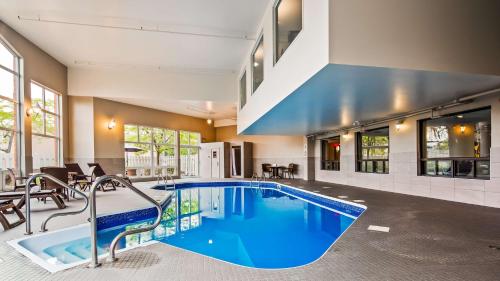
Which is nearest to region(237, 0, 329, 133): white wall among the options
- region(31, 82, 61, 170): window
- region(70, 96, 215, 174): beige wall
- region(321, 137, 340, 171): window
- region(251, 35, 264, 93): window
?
region(251, 35, 264, 93): window

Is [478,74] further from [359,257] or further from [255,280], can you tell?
[255,280]

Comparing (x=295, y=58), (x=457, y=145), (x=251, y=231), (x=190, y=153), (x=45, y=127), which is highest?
(x=295, y=58)

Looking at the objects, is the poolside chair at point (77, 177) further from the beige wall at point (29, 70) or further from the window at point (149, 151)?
the window at point (149, 151)

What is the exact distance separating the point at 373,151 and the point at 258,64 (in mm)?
4576

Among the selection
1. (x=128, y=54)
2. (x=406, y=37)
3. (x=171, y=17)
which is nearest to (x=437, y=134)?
(x=406, y=37)

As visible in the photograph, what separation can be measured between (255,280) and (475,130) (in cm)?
578

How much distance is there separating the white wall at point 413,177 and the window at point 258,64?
400 cm

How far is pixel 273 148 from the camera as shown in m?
14.5

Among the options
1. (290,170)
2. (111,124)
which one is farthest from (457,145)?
(111,124)

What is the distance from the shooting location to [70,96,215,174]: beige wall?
10.2m

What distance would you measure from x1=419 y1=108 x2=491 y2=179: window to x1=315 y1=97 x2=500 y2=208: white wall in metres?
0.18

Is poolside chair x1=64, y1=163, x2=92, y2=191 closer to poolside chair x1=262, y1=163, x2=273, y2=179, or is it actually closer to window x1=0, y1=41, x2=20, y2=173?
window x1=0, y1=41, x2=20, y2=173

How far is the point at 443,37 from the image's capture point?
11.9ft

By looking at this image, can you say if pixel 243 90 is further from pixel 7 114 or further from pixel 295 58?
pixel 7 114
